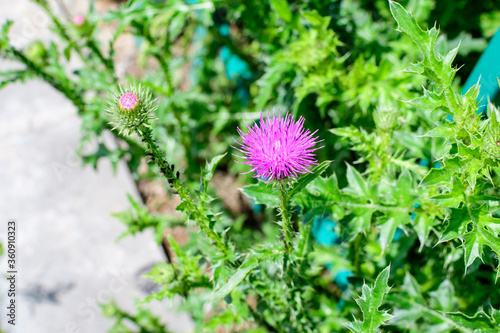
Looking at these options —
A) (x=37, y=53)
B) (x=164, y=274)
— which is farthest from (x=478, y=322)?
(x=37, y=53)

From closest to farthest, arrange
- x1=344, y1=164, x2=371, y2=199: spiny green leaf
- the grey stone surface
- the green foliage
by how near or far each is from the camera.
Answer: x1=344, y1=164, x2=371, y2=199: spiny green leaf
the green foliage
the grey stone surface

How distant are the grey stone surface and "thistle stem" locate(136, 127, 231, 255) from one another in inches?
66.4

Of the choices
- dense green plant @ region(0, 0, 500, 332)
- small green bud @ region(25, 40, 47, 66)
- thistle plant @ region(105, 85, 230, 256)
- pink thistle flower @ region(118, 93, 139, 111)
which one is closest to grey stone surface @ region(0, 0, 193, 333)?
dense green plant @ region(0, 0, 500, 332)

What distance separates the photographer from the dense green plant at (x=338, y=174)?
1.85 m

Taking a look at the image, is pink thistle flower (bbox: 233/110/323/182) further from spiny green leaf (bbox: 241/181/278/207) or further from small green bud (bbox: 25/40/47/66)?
small green bud (bbox: 25/40/47/66)

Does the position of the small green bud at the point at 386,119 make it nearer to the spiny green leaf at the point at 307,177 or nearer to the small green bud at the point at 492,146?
the small green bud at the point at 492,146

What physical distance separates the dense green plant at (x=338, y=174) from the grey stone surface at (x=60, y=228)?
0.57 metres

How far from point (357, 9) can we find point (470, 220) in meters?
2.17

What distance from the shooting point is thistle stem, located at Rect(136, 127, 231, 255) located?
5.42 ft

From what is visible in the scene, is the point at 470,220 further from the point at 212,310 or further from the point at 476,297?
the point at 212,310

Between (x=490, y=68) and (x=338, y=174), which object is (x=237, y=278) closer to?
(x=338, y=174)

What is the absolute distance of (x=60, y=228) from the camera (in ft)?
12.5

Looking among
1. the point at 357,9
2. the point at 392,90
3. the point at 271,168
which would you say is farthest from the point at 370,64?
the point at 271,168

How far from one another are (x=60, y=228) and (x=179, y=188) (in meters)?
2.46
